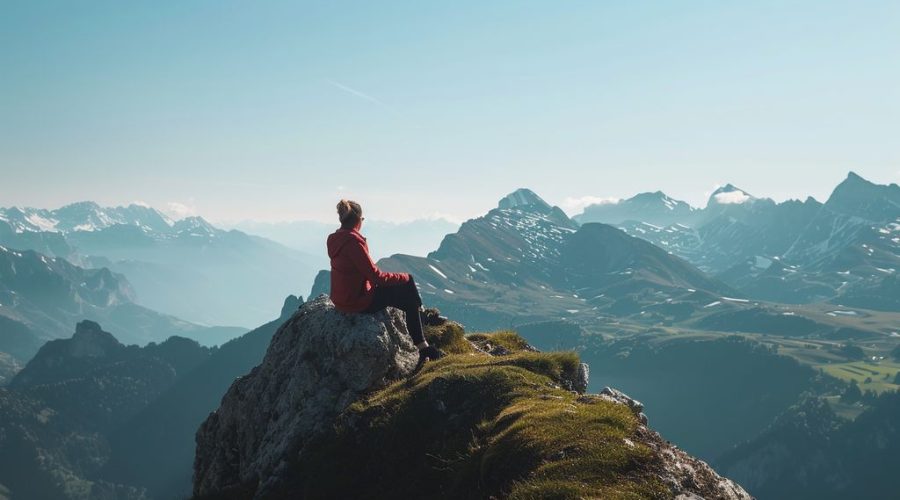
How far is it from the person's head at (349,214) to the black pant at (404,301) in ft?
8.25

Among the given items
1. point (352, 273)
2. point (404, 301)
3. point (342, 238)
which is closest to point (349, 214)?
point (342, 238)

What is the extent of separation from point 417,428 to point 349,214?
27.0 feet

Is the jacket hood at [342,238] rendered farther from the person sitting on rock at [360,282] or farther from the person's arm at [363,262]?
the person's arm at [363,262]

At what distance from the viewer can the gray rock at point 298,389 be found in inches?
808

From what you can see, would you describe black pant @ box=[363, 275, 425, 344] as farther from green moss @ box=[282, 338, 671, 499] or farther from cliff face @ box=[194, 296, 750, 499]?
green moss @ box=[282, 338, 671, 499]

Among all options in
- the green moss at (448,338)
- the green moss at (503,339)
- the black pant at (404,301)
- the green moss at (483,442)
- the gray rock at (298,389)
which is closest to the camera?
the green moss at (483,442)

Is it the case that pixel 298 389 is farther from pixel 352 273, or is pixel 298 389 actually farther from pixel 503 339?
pixel 503 339

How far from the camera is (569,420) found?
1483 centimetres

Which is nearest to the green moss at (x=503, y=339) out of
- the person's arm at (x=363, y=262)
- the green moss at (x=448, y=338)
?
the green moss at (x=448, y=338)

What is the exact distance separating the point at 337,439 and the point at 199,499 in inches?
233

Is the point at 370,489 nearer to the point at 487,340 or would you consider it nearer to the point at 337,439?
the point at 337,439

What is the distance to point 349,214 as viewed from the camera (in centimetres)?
2244

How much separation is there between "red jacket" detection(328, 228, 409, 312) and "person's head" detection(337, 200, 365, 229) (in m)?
0.25

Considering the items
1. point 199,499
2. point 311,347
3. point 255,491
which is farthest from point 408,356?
point 199,499
